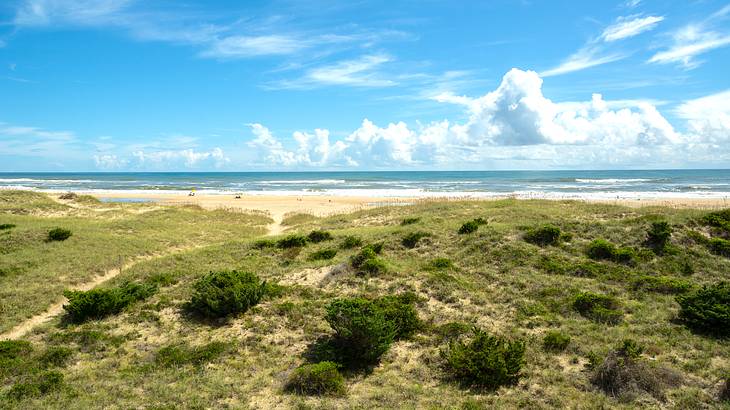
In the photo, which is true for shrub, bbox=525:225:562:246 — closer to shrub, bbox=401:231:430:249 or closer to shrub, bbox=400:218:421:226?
shrub, bbox=401:231:430:249

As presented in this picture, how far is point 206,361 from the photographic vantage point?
36.4 ft

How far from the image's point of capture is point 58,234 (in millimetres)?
22219

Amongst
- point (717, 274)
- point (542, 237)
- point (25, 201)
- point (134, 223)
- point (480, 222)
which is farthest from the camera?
point (25, 201)

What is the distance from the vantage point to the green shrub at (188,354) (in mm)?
10977

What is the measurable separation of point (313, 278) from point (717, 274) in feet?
47.8

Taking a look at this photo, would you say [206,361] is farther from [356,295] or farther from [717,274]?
[717,274]

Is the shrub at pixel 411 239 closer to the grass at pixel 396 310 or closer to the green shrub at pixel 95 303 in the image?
the grass at pixel 396 310

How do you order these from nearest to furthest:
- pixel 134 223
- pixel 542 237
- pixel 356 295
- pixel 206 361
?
pixel 206 361, pixel 356 295, pixel 542 237, pixel 134 223

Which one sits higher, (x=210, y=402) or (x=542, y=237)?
(x=542, y=237)

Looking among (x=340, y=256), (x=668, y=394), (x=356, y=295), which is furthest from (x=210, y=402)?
(x=340, y=256)

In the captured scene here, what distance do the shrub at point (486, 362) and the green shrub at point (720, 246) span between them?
1234 cm

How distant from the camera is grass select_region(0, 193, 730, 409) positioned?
9.38 m

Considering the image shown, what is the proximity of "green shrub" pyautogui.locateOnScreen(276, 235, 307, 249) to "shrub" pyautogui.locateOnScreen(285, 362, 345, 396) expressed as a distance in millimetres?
12045

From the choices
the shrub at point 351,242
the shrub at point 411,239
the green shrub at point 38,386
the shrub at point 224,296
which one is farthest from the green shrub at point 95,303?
the shrub at point 411,239
